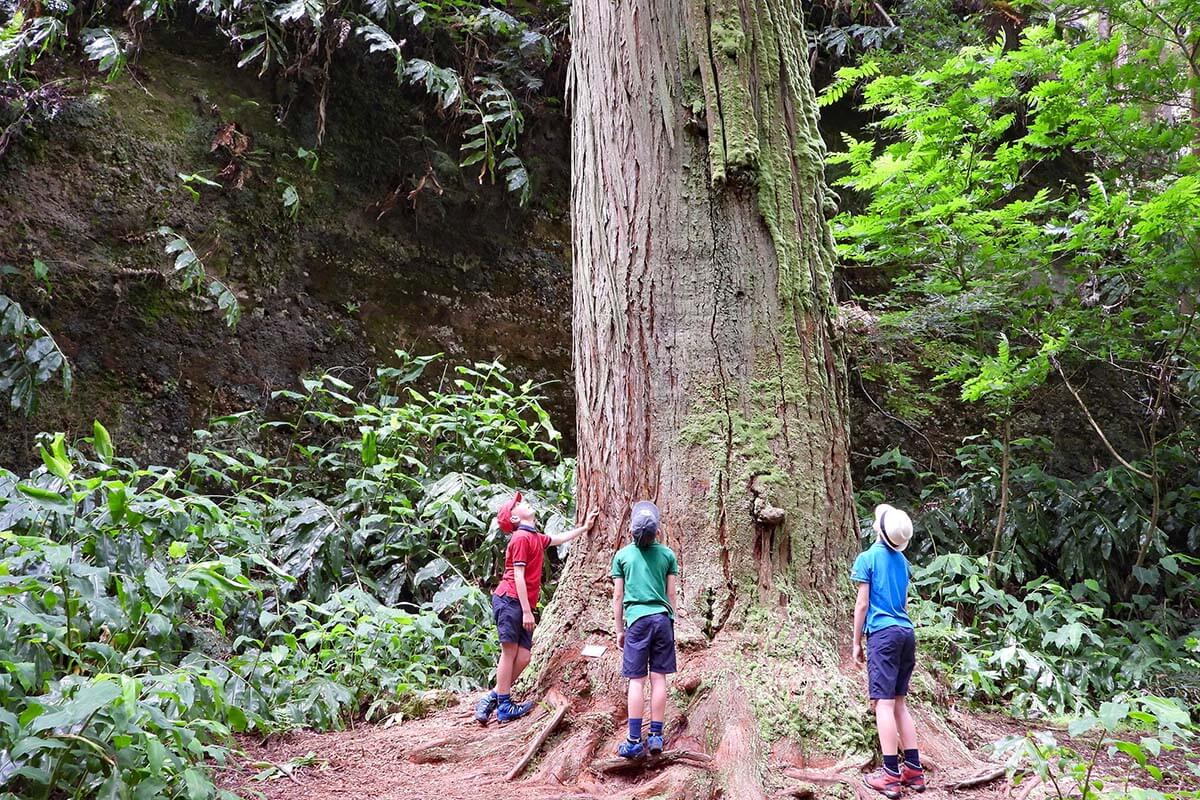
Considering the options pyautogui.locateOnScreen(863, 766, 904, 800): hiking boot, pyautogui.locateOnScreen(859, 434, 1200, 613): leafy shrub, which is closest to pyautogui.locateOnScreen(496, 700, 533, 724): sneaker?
pyautogui.locateOnScreen(863, 766, 904, 800): hiking boot

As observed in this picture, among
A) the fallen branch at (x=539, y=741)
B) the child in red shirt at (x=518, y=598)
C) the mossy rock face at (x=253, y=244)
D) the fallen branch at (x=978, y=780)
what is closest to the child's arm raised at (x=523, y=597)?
the child in red shirt at (x=518, y=598)

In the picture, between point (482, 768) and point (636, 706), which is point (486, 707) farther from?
point (636, 706)

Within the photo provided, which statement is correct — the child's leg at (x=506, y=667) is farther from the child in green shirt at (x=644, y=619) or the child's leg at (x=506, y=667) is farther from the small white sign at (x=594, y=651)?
the child in green shirt at (x=644, y=619)

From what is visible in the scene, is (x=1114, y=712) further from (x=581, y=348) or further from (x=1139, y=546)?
(x=1139, y=546)

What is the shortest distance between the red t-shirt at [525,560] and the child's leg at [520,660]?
0.71ft

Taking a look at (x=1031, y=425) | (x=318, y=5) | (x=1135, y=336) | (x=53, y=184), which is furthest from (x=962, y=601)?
(x=53, y=184)

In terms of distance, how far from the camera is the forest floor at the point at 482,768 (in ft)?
9.45

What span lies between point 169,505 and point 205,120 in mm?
4536

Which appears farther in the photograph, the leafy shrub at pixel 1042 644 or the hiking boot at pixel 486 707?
the leafy shrub at pixel 1042 644

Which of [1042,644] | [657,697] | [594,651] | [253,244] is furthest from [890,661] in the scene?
[253,244]

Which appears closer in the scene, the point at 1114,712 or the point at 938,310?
the point at 1114,712

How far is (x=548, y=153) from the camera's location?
882 cm

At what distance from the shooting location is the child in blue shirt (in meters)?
2.91

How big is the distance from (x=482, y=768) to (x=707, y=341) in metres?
2.02
